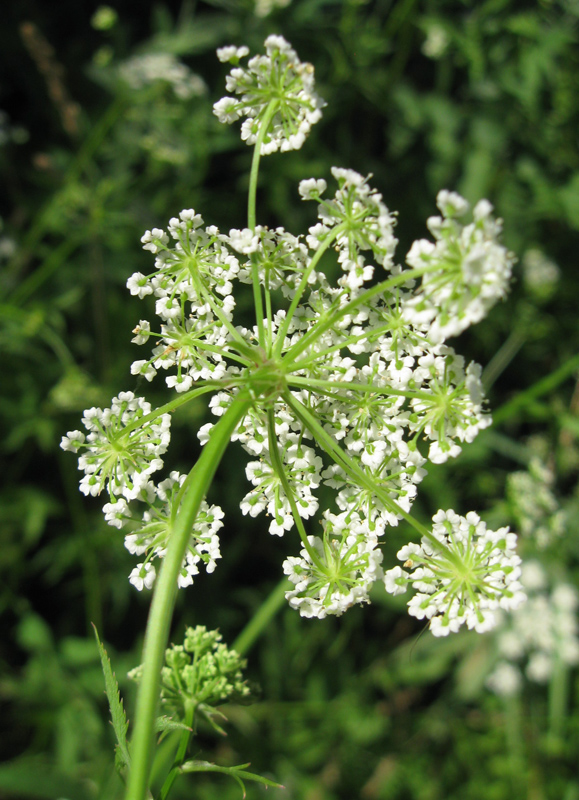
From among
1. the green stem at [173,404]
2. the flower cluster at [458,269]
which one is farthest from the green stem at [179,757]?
the flower cluster at [458,269]

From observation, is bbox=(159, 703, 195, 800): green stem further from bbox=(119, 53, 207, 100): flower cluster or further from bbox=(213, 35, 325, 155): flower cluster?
bbox=(119, 53, 207, 100): flower cluster

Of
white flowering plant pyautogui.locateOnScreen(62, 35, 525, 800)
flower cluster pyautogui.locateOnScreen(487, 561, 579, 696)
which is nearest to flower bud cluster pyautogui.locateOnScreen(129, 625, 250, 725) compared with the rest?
white flowering plant pyautogui.locateOnScreen(62, 35, 525, 800)

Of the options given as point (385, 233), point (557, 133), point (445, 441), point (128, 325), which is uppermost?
point (557, 133)

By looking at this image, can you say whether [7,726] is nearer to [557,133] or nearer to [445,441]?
[445,441]

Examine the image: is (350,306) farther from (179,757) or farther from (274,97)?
(179,757)

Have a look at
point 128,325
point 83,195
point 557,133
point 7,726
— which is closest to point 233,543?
point 128,325

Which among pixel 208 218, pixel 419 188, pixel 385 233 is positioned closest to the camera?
pixel 385 233

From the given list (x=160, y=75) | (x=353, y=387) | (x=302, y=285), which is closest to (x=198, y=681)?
(x=353, y=387)
